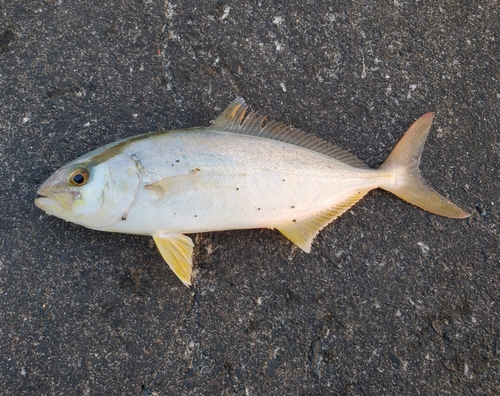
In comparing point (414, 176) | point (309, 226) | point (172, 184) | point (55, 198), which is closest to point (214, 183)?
point (172, 184)

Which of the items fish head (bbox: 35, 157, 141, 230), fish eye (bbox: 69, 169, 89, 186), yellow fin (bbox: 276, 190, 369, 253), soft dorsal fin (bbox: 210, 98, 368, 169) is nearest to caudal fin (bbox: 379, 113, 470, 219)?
soft dorsal fin (bbox: 210, 98, 368, 169)

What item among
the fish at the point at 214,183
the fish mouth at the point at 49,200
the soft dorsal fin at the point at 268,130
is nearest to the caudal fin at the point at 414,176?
the fish at the point at 214,183

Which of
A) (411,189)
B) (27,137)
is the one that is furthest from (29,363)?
(411,189)

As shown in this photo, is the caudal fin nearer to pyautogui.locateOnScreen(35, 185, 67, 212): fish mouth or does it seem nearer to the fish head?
the fish head

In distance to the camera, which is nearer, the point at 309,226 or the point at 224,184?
the point at 224,184

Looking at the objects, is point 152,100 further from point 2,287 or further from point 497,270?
point 497,270

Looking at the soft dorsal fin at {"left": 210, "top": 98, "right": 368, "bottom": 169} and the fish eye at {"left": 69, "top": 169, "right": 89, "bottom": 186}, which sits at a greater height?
the soft dorsal fin at {"left": 210, "top": 98, "right": 368, "bottom": 169}

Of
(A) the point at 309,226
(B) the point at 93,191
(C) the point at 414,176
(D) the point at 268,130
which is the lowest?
(A) the point at 309,226

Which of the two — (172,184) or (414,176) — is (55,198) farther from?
(414,176)
